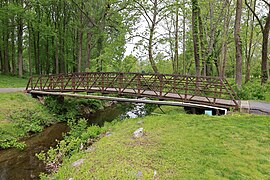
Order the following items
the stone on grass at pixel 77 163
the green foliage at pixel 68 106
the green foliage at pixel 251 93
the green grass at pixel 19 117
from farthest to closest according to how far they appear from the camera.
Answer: the green foliage at pixel 68 106, the green foliage at pixel 251 93, the green grass at pixel 19 117, the stone on grass at pixel 77 163

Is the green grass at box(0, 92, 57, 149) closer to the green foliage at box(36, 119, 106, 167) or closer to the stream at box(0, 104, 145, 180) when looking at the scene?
the stream at box(0, 104, 145, 180)

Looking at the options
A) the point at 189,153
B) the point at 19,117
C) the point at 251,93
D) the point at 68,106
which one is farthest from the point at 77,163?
the point at 251,93

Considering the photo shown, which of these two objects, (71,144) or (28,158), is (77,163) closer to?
(71,144)

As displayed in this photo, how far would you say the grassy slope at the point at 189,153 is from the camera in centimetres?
462

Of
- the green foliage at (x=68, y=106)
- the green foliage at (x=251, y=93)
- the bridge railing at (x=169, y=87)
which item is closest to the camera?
the bridge railing at (x=169, y=87)

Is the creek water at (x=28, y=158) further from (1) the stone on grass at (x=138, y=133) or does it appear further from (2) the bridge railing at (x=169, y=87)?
(2) the bridge railing at (x=169, y=87)

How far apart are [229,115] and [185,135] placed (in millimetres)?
2439

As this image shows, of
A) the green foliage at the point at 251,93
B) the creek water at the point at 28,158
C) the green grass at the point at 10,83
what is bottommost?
the creek water at the point at 28,158

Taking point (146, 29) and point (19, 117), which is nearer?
point (19, 117)

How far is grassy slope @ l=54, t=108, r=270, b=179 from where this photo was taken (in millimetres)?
4625

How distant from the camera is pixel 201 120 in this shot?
786cm

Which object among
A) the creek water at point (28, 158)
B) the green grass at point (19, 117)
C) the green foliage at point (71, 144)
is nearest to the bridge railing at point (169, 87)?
the green grass at point (19, 117)

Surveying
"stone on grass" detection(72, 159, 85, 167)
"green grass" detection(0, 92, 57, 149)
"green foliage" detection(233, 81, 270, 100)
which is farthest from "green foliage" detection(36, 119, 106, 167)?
"green foliage" detection(233, 81, 270, 100)

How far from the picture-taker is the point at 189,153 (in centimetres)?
539
